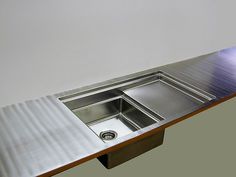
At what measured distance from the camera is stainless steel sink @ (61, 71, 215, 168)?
1349 millimetres

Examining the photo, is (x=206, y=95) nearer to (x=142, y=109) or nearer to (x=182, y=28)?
(x=142, y=109)

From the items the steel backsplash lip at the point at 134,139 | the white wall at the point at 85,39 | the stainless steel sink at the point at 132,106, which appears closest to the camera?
the steel backsplash lip at the point at 134,139

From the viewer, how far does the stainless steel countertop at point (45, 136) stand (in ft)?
3.06

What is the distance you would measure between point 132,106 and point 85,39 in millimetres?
460

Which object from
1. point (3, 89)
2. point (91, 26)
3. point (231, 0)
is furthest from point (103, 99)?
point (231, 0)

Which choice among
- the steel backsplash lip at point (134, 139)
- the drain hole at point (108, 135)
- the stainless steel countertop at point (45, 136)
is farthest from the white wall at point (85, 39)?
the steel backsplash lip at point (134, 139)

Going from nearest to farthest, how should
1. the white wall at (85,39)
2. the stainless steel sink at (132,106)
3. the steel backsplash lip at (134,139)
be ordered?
the steel backsplash lip at (134,139) → the white wall at (85,39) → the stainless steel sink at (132,106)

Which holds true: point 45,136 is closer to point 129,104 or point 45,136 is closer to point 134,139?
point 134,139

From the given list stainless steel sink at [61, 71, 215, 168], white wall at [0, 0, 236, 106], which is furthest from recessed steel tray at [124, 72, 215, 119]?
white wall at [0, 0, 236, 106]

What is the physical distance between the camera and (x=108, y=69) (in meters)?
1.51

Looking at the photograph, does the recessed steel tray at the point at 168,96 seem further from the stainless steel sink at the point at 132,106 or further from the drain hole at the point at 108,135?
the drain hole at the point at 108,135

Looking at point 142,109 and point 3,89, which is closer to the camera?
point 3,89

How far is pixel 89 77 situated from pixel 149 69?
1.57ft

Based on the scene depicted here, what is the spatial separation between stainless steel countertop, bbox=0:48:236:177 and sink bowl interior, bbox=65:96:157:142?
0.37 ft
